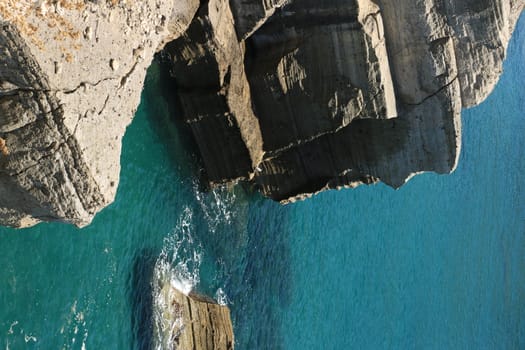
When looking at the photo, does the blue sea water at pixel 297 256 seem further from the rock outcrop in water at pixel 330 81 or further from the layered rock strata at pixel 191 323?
the rock outcrop in water at pixel 330 81

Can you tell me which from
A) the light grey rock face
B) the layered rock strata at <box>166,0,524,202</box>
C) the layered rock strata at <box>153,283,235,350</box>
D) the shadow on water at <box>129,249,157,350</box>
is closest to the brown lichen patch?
the light grey rock face

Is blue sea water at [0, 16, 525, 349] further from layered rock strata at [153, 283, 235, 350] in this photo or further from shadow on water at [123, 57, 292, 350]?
layered rock strata at [153, 283, 235, 350]

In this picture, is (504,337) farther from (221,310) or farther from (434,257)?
(221,310)

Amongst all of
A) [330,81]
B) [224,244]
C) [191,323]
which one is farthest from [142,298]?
[330,81]

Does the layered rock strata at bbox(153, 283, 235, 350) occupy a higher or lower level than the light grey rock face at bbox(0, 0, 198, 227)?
lower

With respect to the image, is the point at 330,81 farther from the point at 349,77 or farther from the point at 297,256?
the point at 297,256

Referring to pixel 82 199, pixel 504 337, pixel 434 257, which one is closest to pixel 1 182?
pixel 82 199
